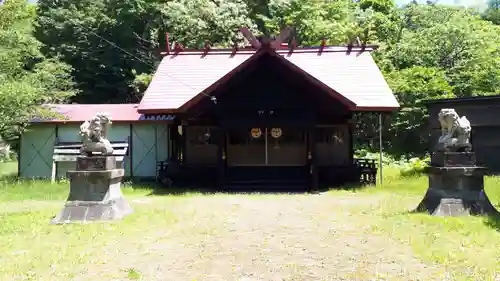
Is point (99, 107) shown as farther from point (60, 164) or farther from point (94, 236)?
point (94, 236)

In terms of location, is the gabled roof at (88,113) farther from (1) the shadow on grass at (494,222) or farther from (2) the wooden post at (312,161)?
(1) the shadow on grass at (494,222)

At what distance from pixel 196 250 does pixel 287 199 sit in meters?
5.83

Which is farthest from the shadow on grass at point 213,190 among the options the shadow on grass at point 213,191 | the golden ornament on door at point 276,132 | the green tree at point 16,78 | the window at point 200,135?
the green tree at point 16,78

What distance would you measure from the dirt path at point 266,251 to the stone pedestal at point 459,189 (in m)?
1.73

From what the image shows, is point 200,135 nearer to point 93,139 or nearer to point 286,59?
point 286,59

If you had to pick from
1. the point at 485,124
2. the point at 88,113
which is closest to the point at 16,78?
the point at 88,113

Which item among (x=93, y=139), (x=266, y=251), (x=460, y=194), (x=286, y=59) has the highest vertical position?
(x=286, y=59)

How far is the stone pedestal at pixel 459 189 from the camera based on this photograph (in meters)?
8.40

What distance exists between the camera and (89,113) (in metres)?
17.4

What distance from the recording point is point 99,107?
18.1 meters

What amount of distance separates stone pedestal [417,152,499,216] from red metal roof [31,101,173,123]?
10.6 meters

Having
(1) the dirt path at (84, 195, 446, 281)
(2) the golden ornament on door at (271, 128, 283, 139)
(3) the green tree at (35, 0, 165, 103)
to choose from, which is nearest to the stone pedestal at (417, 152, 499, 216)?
(1) the dirt path at (84, 195, 446, 281)

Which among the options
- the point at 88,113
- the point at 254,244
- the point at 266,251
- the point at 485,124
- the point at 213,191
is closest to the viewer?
the point at 266,251

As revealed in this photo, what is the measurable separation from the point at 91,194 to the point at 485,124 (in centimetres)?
1385
